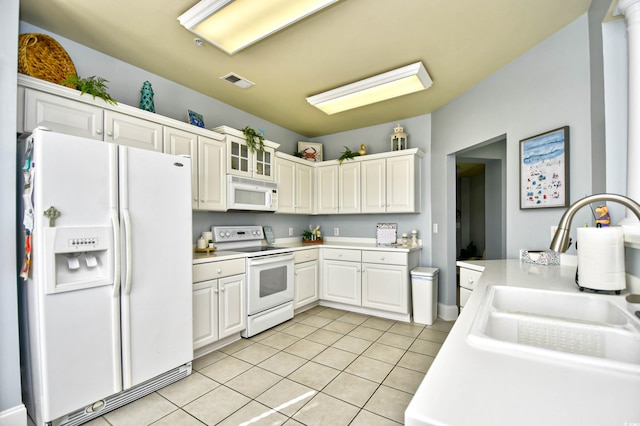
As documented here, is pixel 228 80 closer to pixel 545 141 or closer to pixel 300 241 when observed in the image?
pixel 300 241

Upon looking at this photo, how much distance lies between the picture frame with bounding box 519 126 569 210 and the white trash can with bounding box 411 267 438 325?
135cm

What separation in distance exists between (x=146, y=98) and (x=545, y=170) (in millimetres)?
3478

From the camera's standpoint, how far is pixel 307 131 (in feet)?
15.5

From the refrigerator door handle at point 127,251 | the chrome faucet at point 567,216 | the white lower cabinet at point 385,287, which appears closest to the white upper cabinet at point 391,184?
the white lower cabinet at point 385,287

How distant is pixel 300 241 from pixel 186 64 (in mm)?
2900

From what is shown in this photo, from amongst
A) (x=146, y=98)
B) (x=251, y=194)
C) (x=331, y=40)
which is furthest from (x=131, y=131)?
(x=331, y=40)

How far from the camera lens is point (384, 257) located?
365 centimetres

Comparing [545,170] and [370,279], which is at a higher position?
[545,170]

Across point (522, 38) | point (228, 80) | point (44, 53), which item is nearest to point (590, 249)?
point (522, 38)

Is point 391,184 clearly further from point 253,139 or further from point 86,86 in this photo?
point 86,86

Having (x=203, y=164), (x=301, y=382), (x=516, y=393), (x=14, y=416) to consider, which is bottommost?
(x=301, y=382)

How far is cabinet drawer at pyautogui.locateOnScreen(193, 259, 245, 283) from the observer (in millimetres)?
2560

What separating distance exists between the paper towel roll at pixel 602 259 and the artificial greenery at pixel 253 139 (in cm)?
304

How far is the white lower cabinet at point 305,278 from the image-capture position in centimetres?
372
